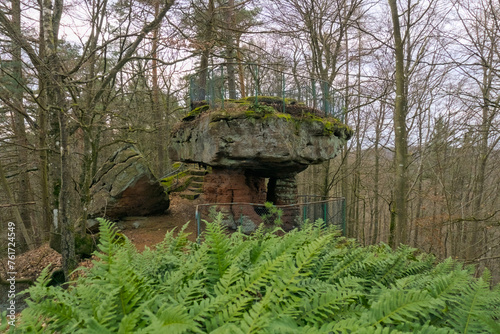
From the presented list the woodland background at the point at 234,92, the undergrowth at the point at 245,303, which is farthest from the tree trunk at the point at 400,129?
the undergrowth at the point at 245,303

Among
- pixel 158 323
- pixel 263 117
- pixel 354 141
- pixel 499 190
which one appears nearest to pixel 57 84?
pixel 263 117

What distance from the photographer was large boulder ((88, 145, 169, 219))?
8.85 metres

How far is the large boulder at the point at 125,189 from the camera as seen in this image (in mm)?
8852

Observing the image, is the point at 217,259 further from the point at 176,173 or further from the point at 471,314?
the point at 176,173

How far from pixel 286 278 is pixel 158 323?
1.81 feet

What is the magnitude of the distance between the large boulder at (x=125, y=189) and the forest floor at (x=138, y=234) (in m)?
0.44

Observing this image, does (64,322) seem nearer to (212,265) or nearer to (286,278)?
(212,265)

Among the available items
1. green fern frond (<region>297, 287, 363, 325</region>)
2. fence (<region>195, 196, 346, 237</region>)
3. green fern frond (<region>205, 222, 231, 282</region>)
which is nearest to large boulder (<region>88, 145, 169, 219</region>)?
fence (<region>195, 196, 346, 237</region>)

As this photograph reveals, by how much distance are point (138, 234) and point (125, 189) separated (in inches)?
58.0

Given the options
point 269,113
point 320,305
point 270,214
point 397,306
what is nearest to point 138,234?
point 270,214

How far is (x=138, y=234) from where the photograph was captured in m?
8.75

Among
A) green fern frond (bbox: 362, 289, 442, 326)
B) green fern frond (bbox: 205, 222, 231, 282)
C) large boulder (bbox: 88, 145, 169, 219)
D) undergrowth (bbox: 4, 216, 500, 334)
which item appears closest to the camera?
undergrowth (bbox: 4, 216, 500, 334)

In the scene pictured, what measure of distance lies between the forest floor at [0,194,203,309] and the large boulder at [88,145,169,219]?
44 centimetres

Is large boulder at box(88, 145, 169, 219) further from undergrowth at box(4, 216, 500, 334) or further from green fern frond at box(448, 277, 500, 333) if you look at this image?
green fern frond at box(448, 277, 500, 333)
